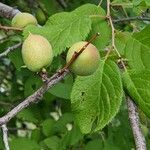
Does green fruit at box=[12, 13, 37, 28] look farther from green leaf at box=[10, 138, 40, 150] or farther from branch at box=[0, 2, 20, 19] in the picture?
green leaf at box=[10, 138, 40, 150]

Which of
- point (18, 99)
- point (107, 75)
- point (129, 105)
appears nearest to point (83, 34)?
point (107, 75)

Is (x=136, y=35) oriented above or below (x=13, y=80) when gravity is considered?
above

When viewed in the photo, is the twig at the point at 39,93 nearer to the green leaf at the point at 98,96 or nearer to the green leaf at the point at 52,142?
the green leaf at the point at 98,96

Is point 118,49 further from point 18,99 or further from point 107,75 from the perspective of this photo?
point 18,99

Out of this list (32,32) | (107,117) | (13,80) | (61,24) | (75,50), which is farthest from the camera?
(13,80)

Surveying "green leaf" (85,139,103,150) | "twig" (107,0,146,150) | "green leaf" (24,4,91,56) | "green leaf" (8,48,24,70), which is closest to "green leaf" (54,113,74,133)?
"green leaf" (85,139,103,150)

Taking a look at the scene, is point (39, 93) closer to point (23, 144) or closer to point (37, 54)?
point (37, 54)

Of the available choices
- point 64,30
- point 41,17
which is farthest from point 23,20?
point 41,17
